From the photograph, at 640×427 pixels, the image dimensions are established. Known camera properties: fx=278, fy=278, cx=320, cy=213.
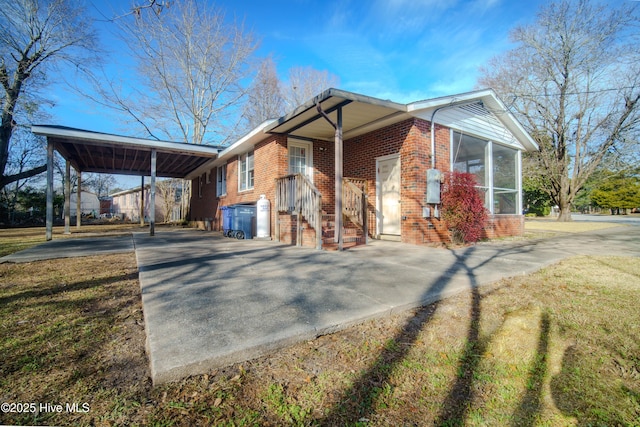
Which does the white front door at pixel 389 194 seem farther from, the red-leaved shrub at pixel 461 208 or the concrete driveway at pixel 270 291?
the concrete driveway at pixel 270 291

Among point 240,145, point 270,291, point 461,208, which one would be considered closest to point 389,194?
point 461,208

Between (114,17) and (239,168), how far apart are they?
6594mm

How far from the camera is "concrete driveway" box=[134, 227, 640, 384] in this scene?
5.84 ft

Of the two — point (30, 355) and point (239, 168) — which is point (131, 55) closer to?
point (239, 168)

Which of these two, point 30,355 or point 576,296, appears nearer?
point 30,355

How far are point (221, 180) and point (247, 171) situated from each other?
3213 mm

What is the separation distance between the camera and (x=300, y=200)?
6559 mm

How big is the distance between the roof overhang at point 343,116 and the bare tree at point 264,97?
13234 millimetres

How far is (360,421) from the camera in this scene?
1284 millimetres

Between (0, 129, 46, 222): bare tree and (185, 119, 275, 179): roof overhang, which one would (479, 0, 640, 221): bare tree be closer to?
(185, 119, 275, 179): roof overhang

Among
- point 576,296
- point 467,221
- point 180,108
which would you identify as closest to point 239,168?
point 467,221

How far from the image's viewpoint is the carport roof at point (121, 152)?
794cm

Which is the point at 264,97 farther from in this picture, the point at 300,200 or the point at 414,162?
the point at 414,162

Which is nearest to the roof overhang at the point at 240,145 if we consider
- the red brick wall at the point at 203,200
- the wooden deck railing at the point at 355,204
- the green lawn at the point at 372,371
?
the red brick wall at the point at 203,200
